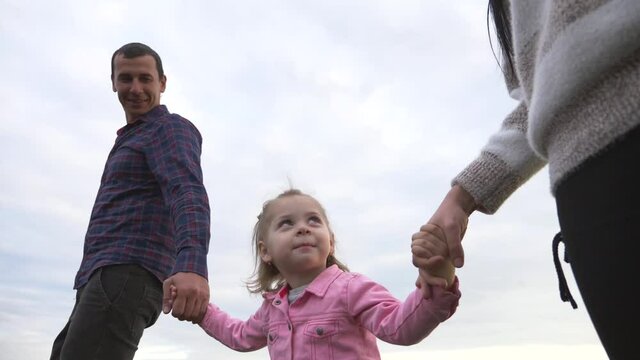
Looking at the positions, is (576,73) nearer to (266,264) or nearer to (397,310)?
(397,310)

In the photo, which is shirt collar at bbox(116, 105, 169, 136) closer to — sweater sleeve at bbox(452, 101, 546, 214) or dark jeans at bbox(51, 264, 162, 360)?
dark jeans at bbox(51, 264, 162, 360)

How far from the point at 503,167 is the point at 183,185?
1.75m

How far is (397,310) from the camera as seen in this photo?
254 centimetres

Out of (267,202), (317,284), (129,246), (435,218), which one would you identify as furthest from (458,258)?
(267,202)

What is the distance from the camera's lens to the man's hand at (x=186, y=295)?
261 centimetres

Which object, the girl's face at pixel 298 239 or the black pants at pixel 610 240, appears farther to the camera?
the girl's face at pixel 298 239

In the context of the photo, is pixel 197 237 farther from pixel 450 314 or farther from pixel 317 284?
pixel 450 314

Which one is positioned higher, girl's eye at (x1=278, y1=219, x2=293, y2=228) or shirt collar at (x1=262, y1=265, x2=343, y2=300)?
girl's eye at (x1=278, y1=219, x2=293, y2=228)

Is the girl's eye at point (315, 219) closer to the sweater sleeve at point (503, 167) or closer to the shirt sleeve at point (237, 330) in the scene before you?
the shirt sleeve at point (237, 330)

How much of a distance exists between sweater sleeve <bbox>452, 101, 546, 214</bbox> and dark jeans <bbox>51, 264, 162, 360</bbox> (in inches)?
72.1

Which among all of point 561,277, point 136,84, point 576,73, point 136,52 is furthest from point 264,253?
point 576,73

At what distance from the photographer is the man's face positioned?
11.7ft

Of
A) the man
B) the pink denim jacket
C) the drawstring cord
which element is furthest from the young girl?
the drawstring cord

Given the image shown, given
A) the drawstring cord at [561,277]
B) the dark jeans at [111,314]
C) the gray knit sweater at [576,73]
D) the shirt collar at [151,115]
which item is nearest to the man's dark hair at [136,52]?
the shirt collar at [151,115]
